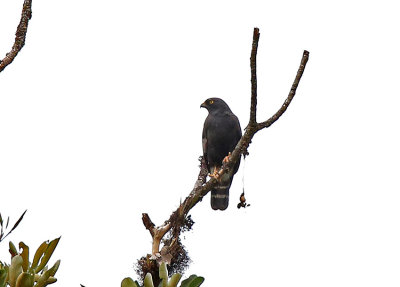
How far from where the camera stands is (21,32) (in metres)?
4.38

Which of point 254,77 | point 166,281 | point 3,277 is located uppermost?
point 254,77

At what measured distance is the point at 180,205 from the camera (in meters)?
4.99

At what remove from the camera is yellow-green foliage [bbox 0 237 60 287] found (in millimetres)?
3406

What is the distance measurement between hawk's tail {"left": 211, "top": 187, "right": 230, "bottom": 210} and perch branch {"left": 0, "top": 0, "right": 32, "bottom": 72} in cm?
465

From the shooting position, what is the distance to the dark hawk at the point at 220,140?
8.77 m

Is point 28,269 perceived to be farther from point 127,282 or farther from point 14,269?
point 127,282

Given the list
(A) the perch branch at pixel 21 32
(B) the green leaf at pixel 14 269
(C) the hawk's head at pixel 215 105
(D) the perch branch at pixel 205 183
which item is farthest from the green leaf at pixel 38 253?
(C) the hawk's head at pixel 215 105

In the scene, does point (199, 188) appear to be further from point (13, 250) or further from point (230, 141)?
point (230, 141)

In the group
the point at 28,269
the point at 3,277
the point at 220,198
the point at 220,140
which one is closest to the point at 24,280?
the point at 3,277

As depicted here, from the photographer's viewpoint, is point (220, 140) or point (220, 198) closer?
point (220, 198)

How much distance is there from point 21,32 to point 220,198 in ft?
15.5

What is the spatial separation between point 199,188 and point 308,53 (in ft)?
4.29

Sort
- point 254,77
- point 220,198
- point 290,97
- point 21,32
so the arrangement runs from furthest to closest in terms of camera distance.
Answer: point 220,198 < point 290,97 < point 254,77 < point 21,32

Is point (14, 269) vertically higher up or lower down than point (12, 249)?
lower down
